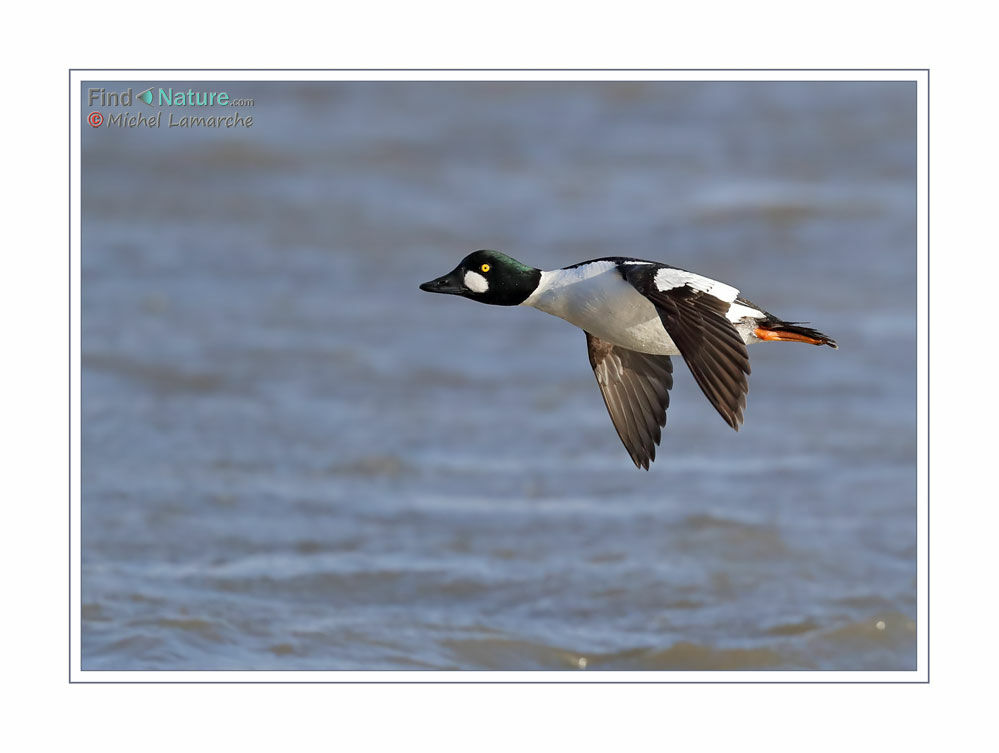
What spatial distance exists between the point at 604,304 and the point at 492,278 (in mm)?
492

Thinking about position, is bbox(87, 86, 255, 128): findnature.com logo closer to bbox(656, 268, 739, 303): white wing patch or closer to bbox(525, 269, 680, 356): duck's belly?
bbox(525, 269, 680, 356): duck's belly

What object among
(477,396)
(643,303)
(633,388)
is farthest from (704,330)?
(477,396)

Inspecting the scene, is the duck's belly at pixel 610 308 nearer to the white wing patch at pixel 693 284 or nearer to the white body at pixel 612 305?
the white body at pixel 612 305

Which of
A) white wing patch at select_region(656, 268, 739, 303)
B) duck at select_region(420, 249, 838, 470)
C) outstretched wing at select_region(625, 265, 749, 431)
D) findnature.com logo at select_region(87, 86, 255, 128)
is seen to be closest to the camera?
outstretched wing at select_region(625, 265, 749, 431)

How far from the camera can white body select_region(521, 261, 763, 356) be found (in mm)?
5652

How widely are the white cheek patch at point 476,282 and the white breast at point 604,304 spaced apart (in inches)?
8.4

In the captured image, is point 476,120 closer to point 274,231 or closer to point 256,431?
point 274,231

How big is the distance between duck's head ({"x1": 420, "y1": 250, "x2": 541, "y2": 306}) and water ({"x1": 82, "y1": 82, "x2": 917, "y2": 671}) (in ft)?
9.34

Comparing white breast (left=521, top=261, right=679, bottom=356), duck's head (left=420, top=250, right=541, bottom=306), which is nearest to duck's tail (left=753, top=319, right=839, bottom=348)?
white breast (left=521, top=261, right=679, bottom=356)

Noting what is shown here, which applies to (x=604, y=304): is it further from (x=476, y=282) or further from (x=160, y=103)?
(x=160, y=103)

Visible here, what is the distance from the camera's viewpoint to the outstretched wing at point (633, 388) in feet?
20.8

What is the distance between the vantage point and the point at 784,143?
1645 centimetres

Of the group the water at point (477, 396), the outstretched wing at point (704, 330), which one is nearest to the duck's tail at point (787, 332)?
the outstretched wing at point (704, 330)
